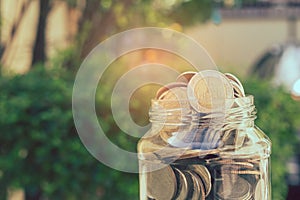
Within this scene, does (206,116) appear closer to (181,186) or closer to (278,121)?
(181,186)

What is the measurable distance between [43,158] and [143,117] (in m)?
0.36

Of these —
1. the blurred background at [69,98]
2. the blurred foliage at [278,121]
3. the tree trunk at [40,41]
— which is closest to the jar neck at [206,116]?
the blurred background at [69,98]

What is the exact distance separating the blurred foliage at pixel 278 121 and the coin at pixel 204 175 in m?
1.19

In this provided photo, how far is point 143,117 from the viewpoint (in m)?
1.86

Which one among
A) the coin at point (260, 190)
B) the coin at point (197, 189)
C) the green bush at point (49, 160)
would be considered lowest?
the green bush at point (49, 160)

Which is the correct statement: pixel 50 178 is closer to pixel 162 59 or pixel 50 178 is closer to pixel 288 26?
pixel 162 59

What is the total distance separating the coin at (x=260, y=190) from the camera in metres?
0.78

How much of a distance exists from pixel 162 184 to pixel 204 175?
7cm

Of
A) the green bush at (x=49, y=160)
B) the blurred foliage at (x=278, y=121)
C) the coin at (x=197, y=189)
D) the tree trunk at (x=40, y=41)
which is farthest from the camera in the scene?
the tree trunk at (x=40, y=41)

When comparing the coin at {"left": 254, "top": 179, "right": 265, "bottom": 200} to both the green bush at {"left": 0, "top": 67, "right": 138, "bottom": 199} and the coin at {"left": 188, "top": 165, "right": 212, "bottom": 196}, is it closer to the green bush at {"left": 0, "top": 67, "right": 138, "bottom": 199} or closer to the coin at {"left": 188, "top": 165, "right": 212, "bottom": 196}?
the coin at {"left": 188, "top": 165, "right": 212, "bottom": 196}

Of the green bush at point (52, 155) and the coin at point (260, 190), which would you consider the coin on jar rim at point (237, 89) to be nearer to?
the coin at point (260, 190)

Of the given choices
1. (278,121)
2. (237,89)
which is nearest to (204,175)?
(237,89)

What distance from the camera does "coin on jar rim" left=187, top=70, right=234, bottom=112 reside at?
77 cm

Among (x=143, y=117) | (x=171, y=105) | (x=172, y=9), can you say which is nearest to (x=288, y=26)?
(x=172, y=9)
